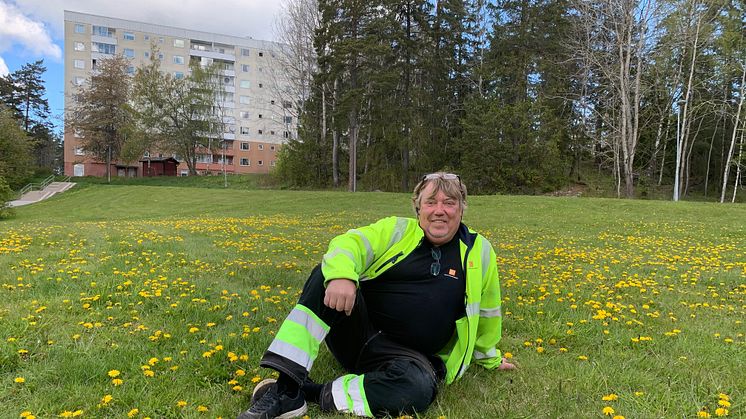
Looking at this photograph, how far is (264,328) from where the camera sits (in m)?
3.82

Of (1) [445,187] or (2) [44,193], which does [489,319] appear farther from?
(2) [44,193]

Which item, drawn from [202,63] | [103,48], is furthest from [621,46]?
[103,48]

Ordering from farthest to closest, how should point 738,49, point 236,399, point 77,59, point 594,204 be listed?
1. point 77,59
2. point 738,49
3. point 594,204
4. point 236,399

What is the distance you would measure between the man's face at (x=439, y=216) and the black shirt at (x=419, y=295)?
0.25 feet

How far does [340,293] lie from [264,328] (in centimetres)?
178

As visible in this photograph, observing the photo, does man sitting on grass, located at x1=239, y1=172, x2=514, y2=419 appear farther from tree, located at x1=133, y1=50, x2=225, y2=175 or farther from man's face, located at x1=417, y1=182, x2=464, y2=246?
tree, located at x1=133, y1=50, x2=225, y2=175

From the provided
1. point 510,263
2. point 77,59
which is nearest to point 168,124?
point 77,59

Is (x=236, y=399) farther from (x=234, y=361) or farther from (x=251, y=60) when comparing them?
(x=251, y=60)

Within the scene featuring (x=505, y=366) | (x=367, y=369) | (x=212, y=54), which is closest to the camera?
(x=367, y=369)

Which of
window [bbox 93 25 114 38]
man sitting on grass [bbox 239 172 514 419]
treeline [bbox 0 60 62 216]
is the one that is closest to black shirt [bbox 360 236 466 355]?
man sitting on grass [bbox 239 172 514 419]

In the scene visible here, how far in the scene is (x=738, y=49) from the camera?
1187 inches

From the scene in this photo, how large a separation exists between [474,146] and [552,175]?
6.12m

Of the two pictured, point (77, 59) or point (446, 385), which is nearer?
point (446, 385)

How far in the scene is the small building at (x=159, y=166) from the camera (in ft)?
198
